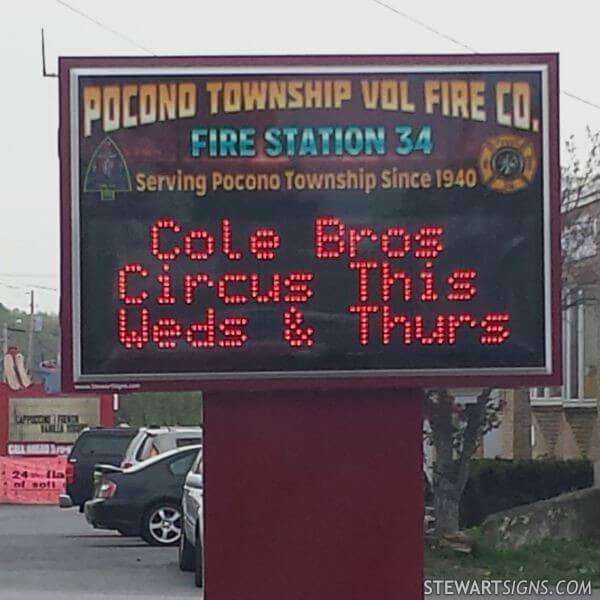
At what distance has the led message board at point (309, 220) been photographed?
388 inches

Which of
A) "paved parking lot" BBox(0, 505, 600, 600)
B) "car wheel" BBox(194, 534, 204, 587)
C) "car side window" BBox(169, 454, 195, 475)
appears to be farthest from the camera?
"car side window" BBox(169, 454, 195, 475)

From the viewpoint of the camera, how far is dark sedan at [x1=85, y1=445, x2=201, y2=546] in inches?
861

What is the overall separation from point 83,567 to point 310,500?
1014cm

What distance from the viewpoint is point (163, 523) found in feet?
72.3

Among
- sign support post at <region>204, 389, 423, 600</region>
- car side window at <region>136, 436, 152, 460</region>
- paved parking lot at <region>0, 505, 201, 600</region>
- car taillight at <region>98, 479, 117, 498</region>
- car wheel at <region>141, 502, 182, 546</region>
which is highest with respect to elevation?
sign support post at <region>204, 389, 423, 600</region>

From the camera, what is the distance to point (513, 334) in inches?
396

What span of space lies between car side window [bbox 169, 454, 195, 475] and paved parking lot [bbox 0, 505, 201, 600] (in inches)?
40.5

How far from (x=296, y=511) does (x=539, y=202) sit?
2425 mm

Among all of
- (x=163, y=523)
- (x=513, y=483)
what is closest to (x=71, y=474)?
(x=163, y=523)

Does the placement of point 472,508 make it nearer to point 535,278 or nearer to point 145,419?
point 535,278

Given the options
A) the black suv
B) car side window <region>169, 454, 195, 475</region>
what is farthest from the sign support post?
the black suv

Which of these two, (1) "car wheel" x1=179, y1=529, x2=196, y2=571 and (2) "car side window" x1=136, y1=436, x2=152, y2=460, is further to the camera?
(2) "car side window" x1=136, y1=436, x2=152, y2=460

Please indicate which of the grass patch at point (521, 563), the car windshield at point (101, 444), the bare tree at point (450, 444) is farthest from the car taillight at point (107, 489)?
the car windshield at point (101, 444)

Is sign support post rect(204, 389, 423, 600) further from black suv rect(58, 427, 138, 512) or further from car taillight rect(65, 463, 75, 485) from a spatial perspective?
car taillight rect(65, 463, 75, 485)
